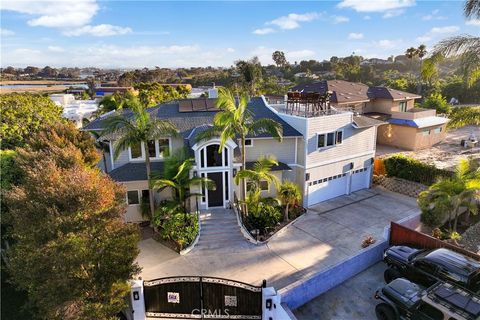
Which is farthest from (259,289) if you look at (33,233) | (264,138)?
(264,138)

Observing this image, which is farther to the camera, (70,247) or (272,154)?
(272,154)

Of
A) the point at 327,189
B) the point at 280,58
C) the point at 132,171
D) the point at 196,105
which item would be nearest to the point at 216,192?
the point at 132,171

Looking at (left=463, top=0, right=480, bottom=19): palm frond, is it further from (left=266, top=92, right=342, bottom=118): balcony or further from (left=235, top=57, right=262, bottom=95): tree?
(left=235, top=57, right=262, bottom=95): tree

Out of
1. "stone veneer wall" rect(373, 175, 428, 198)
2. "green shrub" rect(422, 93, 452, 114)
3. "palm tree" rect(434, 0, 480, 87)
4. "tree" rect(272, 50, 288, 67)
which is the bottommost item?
"stone veneer wall" rect(373, 175, 428, 198)

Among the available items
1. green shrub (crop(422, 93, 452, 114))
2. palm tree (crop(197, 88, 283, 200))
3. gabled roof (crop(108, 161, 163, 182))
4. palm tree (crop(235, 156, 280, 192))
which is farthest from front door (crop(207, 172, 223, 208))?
green shrub (crop(422, 93, 452, 114))

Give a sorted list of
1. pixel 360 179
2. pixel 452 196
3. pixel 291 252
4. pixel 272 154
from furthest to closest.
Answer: pixel 360 179
pixel 272 154
pixel 291 252
pixel 452 196

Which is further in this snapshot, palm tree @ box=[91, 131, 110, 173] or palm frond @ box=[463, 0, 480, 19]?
palm tree @ box=[91, 131, 110, 173]

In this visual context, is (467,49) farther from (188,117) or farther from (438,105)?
(438,105)
